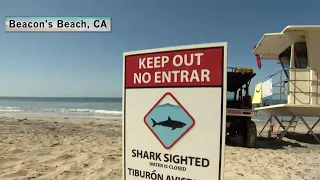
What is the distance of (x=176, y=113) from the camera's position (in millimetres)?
1575

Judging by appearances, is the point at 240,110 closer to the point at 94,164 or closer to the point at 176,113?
the point at 94,164

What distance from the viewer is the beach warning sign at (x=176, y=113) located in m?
1.51

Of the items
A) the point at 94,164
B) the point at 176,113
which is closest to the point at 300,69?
the point at 94,164

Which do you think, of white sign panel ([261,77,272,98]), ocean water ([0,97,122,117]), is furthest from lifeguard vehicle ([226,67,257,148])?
ocean water ([0,97,122,117])

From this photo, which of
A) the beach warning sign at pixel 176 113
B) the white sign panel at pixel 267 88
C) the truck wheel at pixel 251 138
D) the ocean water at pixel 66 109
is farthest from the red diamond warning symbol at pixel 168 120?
the ocean water at pixel 66 109

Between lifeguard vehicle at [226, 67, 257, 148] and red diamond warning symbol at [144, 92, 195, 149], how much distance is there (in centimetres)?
865

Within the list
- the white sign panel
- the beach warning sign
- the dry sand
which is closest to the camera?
the beach warning sign

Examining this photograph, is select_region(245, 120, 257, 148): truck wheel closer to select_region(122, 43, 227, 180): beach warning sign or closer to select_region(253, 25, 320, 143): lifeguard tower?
select_region(253, 25, 320, 143): lifeguard tower

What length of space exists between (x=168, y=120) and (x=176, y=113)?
0.18ft

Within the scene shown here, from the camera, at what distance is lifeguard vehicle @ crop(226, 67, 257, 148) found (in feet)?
33.3

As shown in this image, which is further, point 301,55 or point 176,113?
point 301,55

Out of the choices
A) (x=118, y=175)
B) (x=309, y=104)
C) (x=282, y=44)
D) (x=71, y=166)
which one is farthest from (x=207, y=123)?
(x=282, y=44)

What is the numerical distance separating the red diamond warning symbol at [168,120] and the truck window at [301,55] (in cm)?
1010

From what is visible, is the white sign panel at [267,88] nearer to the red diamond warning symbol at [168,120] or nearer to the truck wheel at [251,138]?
the truck wheel at [251,138]
